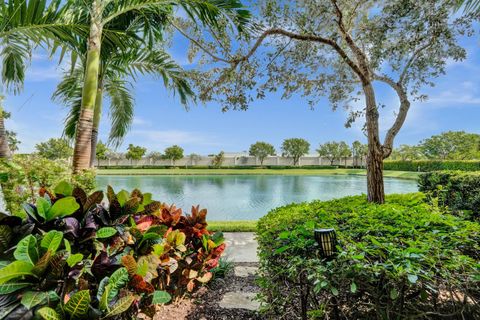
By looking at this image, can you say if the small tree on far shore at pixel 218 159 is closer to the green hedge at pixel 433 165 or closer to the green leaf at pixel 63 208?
the green hedge at pixel 433 165

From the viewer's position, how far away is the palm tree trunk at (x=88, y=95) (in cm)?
445

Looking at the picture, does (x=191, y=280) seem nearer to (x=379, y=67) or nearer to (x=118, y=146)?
(x=379, y=67)

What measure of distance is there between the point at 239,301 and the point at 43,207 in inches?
66.1

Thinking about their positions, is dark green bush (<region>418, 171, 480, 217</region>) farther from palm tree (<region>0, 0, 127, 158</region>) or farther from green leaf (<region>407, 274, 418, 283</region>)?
palm tree (<region>0, 0, 127, 158</region>)

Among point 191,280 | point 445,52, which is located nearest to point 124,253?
point 191,280

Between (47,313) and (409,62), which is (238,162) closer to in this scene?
(409,62)

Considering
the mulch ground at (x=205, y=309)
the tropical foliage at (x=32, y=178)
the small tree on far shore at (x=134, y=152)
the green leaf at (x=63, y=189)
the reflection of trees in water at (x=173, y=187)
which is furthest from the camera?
the small tree on far shore at (x=134, y=152)

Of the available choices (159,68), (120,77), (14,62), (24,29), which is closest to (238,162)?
(120,77)

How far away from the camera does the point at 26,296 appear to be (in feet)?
3.57

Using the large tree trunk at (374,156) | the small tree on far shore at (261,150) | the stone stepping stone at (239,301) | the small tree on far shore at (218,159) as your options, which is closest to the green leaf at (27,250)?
the stone stepping stone at (239,301)

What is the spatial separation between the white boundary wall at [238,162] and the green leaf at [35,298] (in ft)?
137

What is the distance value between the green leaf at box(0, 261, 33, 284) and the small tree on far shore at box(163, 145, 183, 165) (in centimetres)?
4146

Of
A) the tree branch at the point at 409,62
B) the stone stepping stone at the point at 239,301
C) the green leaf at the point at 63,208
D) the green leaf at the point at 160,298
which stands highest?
the tree branch at the point at 409,62

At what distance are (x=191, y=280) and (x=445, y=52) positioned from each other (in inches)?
179
